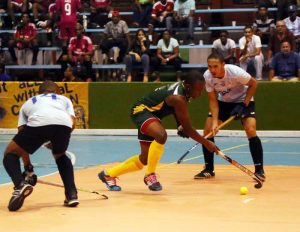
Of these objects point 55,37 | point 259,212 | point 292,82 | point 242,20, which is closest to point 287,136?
point 292,82

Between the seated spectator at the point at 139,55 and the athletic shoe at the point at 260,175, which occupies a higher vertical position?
the seated spectator at the point at 139,55

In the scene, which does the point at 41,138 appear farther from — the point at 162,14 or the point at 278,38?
the point at 162,14

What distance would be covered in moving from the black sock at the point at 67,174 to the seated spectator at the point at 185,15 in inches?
534

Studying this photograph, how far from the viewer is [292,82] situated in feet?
58.2

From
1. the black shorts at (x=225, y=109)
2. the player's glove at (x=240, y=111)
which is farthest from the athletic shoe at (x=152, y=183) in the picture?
the black shorts at (x=225, y=109)

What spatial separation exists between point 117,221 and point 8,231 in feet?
3.64

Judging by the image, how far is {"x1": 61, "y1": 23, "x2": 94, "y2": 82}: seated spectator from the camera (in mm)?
20672

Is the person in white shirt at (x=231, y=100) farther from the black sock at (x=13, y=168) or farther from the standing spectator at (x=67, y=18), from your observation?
the standing spectator at (x=67, y=18)

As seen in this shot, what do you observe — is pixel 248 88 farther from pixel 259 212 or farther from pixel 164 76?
pixel 164 76

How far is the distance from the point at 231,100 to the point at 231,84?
288mm

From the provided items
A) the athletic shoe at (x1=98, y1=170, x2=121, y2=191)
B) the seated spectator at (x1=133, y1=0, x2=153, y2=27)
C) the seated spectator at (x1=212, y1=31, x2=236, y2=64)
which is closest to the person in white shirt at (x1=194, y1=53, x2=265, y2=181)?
the athletic shoe at (x1=98, y1=170, x2=121, y2=191)

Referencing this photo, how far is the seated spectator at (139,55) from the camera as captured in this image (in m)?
20.2

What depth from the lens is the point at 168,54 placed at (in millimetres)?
20562

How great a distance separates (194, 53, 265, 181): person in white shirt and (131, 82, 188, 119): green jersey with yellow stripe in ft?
3.30
